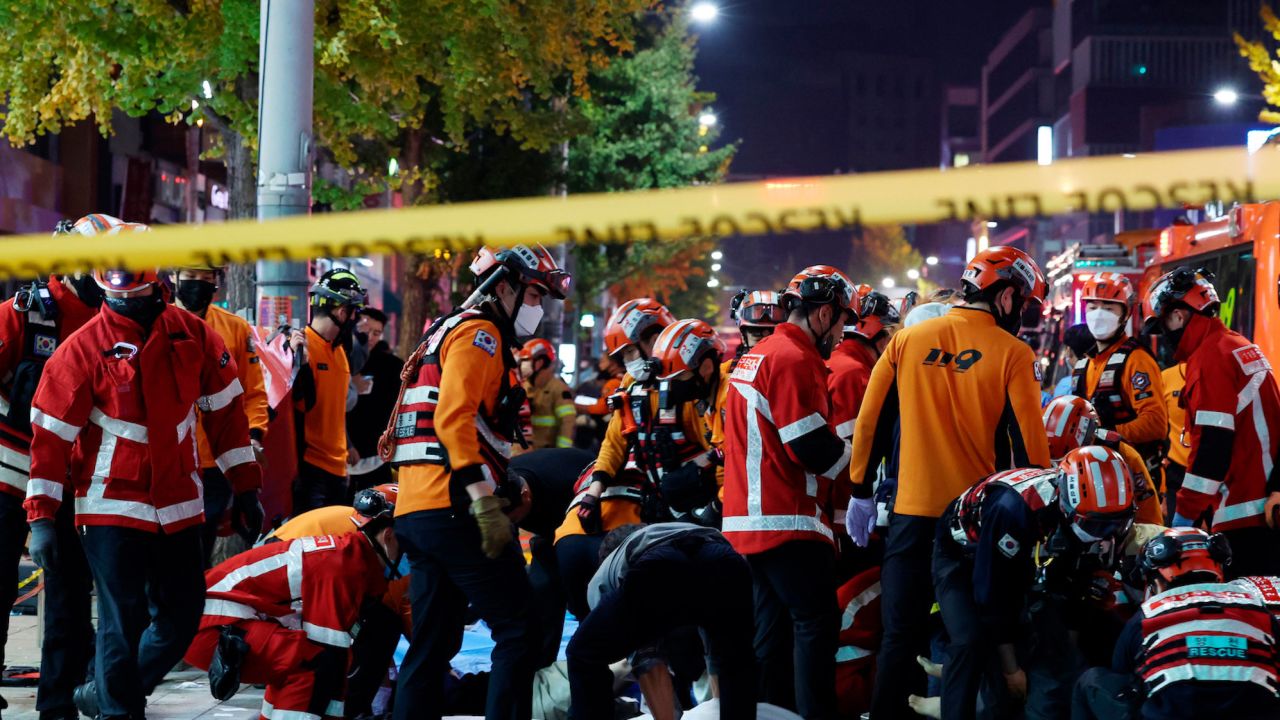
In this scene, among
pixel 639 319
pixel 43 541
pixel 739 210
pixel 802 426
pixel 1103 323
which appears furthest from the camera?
pixel 1103 323

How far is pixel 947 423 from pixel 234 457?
307cm

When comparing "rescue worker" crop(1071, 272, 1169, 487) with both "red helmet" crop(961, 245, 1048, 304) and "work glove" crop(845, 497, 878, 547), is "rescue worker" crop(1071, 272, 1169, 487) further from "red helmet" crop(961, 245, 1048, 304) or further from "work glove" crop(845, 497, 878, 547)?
"work glove" crop(845, 497, 878, 547)

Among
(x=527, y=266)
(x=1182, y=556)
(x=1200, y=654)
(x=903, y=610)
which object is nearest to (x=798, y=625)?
(x=903, y=610)

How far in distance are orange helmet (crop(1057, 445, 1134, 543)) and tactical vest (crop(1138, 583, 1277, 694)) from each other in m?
0.38

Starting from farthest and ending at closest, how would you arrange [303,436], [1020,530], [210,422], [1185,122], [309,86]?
[1185,122] → [309,86] → [303,436] → [210,422] → [1020,530]

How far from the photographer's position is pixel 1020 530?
5.59 meters

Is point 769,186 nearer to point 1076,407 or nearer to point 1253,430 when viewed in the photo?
point 1076,407

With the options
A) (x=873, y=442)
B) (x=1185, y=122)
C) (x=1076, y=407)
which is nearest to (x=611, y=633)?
(x=873, y=442)

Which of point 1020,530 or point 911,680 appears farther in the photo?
point 911,680

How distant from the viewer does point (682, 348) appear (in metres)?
7.79

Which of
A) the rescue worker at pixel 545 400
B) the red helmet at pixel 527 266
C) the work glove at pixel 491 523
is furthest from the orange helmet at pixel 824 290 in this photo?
the rescue worker at pixel 545 400

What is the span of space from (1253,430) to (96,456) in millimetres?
5609

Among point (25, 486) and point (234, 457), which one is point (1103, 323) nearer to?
point (234, 457)

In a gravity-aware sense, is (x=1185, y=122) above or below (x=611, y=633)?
above
